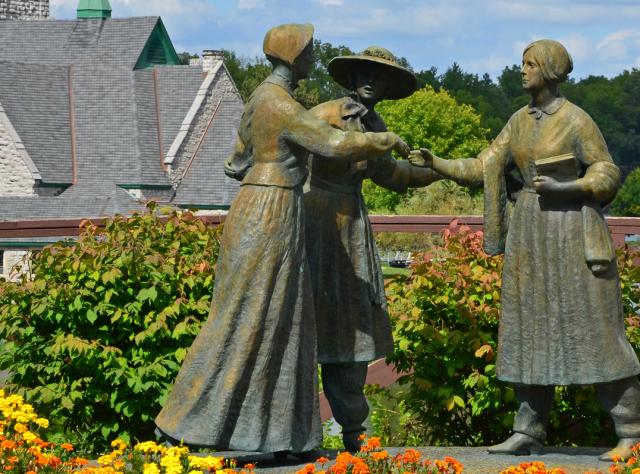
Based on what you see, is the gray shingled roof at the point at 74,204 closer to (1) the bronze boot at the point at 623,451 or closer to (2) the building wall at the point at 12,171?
(2) the building wall at the point at 12,171

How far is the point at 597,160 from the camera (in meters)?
7.65

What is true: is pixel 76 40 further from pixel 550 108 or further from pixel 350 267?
pixel 550 108

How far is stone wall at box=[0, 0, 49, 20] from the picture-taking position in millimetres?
64875

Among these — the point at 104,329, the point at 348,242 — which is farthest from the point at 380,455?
the point at 104,329

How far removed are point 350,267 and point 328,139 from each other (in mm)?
859

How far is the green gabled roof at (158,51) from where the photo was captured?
47.8 metres

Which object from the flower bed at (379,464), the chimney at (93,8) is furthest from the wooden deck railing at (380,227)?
the chimney at (93,8)

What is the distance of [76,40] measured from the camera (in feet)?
164

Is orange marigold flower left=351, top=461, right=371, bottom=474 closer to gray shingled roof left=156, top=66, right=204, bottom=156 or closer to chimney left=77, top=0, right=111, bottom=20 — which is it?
gray shingled roof left=156, top=66, right=204, bottom=156

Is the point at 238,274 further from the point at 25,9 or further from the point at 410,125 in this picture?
the point at 25,9

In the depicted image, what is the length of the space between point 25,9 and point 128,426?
58738 millimetres

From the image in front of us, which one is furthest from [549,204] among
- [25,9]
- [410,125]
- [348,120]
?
[25,9]

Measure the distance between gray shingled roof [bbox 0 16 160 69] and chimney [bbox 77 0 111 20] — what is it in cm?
634

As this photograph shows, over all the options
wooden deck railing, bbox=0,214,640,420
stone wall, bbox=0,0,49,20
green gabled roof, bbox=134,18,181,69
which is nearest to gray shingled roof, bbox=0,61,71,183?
green gabled roof, bbox=134,18,181,69
